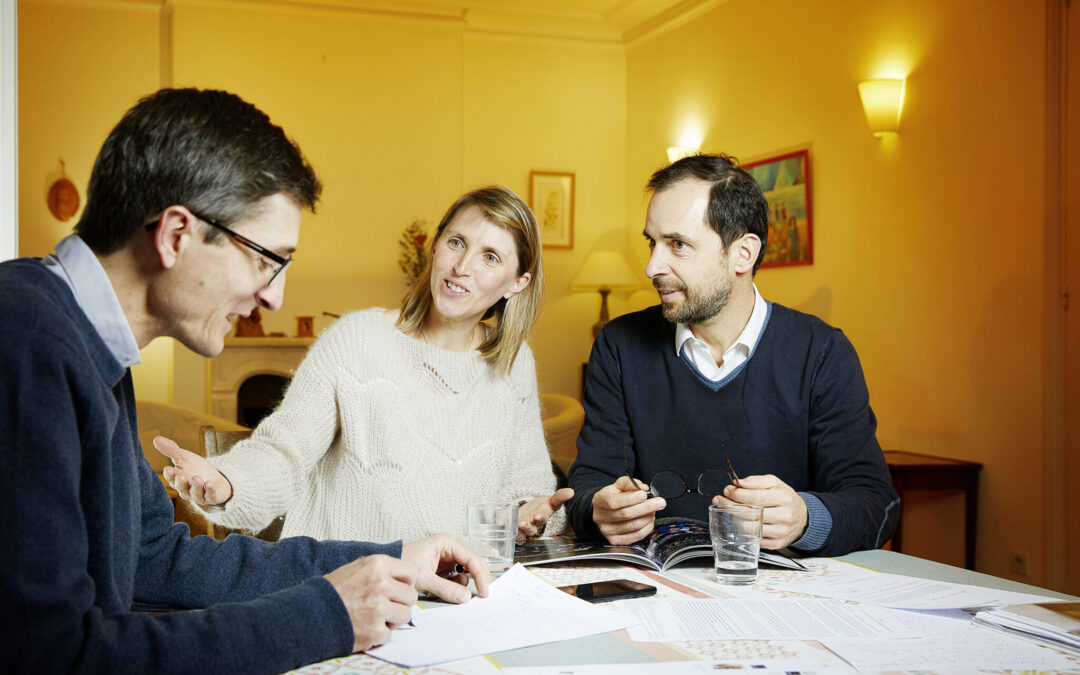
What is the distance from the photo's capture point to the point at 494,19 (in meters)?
7.02

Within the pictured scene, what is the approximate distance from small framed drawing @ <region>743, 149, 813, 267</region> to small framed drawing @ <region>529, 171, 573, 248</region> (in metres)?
2.08

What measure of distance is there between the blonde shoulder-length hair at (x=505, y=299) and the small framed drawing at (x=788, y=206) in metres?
3.12

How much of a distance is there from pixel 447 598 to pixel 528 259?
3.39ft

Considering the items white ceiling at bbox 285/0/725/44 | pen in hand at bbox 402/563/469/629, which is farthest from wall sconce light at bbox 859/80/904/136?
pen in hand at bbox 402/563/469/629

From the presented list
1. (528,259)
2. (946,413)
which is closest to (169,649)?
(528,259)

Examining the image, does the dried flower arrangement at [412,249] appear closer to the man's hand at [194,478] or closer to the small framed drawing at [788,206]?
the small framed drawing at [788,206]

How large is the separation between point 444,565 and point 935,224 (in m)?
3.42

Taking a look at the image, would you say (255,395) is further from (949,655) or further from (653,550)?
(949,655)

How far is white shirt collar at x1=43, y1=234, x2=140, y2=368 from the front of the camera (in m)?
0.93

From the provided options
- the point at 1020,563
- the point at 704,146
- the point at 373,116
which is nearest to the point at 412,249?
the point at 373,116

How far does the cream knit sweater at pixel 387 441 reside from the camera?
1.87m

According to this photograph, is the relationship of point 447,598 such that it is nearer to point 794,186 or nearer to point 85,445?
point 85,445

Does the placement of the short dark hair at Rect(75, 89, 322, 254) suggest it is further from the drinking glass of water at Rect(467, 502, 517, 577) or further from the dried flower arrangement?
the dried flower arrangement

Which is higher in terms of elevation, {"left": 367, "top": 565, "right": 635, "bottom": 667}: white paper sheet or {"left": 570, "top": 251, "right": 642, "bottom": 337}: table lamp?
{"left": 570, "top": 251, "right": 642, "bottom": 337}: table lamp
